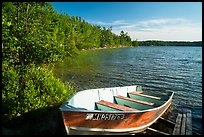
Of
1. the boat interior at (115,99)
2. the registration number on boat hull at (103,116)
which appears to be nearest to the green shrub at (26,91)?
the boat interior at (115,99)

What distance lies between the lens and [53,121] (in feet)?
30.6

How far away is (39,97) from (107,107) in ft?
10.3

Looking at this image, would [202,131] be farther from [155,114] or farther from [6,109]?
[6,109]

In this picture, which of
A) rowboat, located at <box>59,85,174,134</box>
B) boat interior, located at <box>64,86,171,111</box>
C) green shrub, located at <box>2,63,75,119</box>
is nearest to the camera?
rowboat, located at <box>59,85,174,134</box>

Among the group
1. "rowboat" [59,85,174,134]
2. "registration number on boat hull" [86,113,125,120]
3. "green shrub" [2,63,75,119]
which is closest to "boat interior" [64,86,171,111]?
"rowboat" [59,85,174,134]

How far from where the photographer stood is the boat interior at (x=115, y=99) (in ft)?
31.2

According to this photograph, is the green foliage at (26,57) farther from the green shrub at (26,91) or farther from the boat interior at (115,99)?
the boat interior at (115,99)

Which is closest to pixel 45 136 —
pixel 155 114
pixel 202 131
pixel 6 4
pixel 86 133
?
pixel 86 133

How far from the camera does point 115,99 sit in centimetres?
1161

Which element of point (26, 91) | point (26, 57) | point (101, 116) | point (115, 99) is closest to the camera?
point (101, 116)

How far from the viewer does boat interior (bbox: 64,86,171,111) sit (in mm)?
9508

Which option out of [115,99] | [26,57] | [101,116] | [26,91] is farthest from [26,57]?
[115,99]

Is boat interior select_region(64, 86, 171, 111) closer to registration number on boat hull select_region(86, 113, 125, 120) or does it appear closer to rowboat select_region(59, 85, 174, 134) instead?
rowboat select_region(59, 85, 174, 134)

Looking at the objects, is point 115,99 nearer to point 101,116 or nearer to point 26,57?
point 101,116
